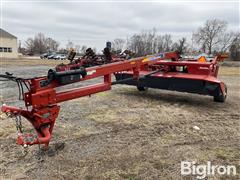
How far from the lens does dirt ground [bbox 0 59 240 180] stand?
9.89 ft

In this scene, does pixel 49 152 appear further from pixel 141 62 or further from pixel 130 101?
pixel 130 101

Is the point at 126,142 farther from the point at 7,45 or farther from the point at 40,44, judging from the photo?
the point at 40,44

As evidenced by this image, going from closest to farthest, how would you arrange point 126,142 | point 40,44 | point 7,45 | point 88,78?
point 88,78, point 126,142, point 7,45, point 40,44

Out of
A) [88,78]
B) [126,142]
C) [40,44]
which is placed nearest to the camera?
[88,78]

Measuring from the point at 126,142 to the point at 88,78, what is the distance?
120 cm

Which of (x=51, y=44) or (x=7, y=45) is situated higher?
Result: (x=51, y=44)

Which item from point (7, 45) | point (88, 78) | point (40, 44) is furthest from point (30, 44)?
point (88, 78)

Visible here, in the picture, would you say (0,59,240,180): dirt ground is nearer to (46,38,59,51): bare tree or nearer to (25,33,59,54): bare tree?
(25,33,59,54): bare tree

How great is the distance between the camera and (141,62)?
5.04 meters

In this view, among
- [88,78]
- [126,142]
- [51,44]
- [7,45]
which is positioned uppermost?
[51,44]

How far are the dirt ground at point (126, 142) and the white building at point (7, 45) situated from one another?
45.1 metres

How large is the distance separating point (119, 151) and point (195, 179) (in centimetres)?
112

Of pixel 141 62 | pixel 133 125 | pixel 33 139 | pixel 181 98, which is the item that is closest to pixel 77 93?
pixel 33 139

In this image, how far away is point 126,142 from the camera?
3.85 metres
